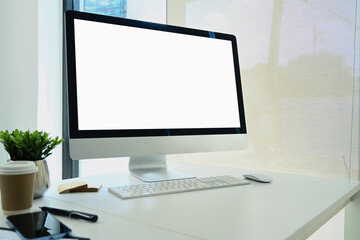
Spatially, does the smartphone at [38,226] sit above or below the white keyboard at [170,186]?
above

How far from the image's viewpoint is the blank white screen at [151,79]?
923 millimetres

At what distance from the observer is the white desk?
22.2 inches

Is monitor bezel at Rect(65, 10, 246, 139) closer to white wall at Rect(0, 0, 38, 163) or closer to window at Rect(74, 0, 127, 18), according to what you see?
window at Rect(74, 0, 127, 18)

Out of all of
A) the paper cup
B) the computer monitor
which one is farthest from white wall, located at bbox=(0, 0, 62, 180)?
the paper cup

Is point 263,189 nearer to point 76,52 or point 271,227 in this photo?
point 271,227

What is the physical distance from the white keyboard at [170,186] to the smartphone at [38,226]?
0.22 m

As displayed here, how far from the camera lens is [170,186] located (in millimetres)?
893

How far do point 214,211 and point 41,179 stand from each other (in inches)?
16.7

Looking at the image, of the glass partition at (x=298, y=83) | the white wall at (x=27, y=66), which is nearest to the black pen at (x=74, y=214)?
the glass partition at (x=298, y=83)

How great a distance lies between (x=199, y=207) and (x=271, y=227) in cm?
18

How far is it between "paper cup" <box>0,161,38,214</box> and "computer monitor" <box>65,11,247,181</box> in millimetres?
221

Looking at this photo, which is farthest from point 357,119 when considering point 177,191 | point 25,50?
point 25,50

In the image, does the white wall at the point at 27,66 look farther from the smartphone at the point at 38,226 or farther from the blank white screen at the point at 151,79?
the smartphone at the point at 38,226

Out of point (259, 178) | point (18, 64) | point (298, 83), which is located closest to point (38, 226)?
point (259, 178)
